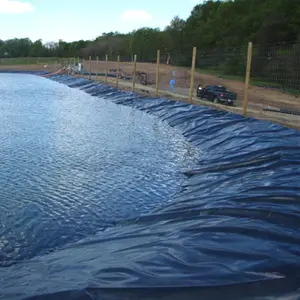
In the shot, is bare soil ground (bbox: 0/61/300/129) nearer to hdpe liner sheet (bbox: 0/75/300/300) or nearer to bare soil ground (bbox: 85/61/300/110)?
bare soil ground (bbox: 85/61/300/110)

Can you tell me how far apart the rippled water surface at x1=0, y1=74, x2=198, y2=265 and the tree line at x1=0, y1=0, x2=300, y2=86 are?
638 cm

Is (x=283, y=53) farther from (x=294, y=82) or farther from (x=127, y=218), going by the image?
(x=127, y=218)

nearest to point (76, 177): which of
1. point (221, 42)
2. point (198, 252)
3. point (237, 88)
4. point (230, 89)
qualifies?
point (198, 252)

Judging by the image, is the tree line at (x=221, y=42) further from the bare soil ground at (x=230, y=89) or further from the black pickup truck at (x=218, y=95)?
the black pickup truck at (x=218, y=95)

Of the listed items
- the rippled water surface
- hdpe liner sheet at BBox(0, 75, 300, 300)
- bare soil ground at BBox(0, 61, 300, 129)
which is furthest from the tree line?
hdpe liner sheet at BBox(0, 75, 300, 300)

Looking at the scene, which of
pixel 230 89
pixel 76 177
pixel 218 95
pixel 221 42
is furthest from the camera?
pixel 221 42

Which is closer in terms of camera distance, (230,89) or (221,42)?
(230,89)

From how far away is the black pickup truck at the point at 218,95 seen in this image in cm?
2153

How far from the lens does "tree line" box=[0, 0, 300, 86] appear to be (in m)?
17.2

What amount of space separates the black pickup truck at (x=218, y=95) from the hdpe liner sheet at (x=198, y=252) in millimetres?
15066

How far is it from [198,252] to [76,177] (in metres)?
3.81

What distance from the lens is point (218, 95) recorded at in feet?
71.7

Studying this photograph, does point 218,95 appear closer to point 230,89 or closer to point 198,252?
point 230,89

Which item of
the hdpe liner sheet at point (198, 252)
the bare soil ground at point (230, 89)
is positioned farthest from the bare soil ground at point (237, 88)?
the hdpe liner sheet at point (198, 252)
